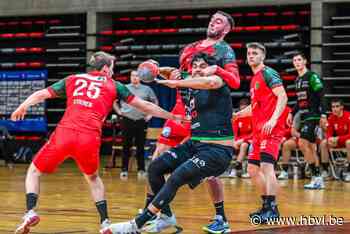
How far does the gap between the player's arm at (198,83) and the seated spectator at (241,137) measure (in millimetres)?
10302

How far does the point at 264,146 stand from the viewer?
10367mm

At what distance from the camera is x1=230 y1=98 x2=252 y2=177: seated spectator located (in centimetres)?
1864

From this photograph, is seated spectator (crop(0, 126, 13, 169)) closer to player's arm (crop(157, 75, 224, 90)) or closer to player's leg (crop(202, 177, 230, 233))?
player's leg (crop(202, 177, 230, 233))

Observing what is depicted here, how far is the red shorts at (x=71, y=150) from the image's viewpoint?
834cm

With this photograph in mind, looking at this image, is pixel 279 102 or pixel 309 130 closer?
pixel 279 102

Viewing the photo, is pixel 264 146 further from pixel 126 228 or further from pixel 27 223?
pixel 27 223

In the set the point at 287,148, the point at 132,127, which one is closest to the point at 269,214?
the point at 132,127

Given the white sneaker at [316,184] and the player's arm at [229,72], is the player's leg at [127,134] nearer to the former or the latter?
the white sneaker at [316,184]

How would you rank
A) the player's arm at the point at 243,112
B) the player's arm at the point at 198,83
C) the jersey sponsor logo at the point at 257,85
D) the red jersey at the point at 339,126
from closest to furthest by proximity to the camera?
the player's arm at the point at 198,83
the player's arm at the point at 243,112
the jersey sponsor logo at the point at 257,85
the red jersey at the point at 339,126

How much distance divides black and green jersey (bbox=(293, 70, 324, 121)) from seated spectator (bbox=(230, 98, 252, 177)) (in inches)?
109

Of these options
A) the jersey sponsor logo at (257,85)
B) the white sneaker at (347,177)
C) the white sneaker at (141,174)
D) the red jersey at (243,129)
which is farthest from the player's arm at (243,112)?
the red jersey at (243,129)

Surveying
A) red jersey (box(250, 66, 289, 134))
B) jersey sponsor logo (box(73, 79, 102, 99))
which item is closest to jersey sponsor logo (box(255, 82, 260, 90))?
red jersey (box(250, 66, 289, 134))

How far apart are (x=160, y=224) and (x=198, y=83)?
1601 millimetres

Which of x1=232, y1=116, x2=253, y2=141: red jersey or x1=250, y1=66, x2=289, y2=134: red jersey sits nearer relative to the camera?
x1=250, y1=66, x2=289, y2=134: red jersey
